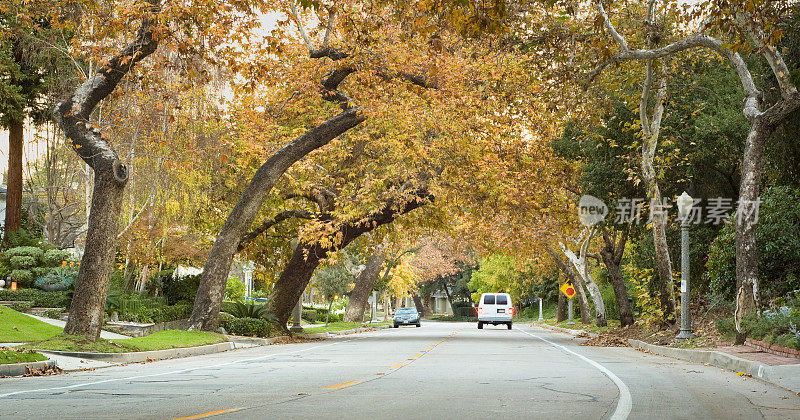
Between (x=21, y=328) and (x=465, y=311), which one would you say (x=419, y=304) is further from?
(x=21, y=328)

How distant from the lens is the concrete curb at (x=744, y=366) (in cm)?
1260

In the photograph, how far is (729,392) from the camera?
11508 mm

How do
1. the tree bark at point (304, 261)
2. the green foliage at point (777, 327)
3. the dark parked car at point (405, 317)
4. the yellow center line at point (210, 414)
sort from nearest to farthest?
the yellow center line at point (210, 414)
the green foliage at point (777, 327)
the tree bark at point (304, 261)
the dark parked car at point (405, 317)

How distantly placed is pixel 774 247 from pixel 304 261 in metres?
16.3

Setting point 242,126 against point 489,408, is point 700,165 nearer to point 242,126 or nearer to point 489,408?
point 242,126

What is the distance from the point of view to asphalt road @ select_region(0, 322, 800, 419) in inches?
346

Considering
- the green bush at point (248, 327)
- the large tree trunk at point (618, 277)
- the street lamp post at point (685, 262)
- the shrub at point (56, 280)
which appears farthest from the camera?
the large tree trunk at point (618, 277)

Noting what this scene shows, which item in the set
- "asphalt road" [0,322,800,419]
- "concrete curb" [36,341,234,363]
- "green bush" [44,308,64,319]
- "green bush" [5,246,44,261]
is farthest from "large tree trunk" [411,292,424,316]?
"asphalt road" [0,322,800,419]

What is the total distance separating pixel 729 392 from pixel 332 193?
20.1 metres

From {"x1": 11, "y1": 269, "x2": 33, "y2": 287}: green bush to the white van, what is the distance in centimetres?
2808

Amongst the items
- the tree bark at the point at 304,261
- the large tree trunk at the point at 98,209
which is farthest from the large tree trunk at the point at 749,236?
the tree bark at the point at 304,261

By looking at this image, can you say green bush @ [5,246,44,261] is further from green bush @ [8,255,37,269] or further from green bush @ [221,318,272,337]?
green bush @ [221,318,272,337]

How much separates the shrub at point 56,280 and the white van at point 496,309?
2740 cm

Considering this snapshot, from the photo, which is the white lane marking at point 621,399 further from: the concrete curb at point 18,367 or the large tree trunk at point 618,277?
the large tree trunk at point 618,277
